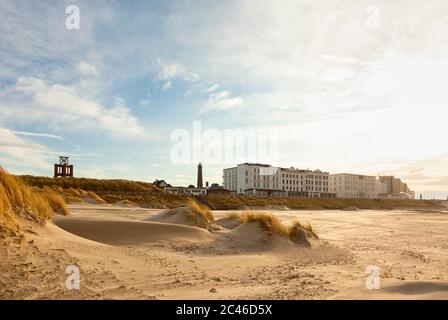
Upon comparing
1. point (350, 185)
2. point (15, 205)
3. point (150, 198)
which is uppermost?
point (15, 205)

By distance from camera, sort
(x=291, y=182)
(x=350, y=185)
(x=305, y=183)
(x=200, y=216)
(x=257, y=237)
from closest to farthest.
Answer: (x=257, y=237) < (x=200, y=216) < (x=291, y=182) < (x=305, y=183) < (x=350, y=185)

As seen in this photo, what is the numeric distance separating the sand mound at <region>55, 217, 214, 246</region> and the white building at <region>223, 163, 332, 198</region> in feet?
287

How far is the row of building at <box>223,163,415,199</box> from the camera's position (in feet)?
342

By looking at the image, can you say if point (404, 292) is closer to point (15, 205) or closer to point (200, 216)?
point (15, 205)

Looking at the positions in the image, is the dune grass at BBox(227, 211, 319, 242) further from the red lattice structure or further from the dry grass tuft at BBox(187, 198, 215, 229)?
the red lattice structure

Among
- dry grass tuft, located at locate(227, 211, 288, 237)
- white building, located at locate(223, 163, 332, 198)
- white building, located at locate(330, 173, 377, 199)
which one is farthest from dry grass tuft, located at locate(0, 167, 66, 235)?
white building, located at locate(330, 173, 377, 199)

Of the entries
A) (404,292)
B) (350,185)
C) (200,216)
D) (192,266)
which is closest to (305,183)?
(350,185)

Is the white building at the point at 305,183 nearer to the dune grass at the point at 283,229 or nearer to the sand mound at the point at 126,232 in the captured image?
the dune grass at the point at 283,229

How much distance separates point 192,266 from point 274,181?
334 ft

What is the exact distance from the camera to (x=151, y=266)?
6.80 metres

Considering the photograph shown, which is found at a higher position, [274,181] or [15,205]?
[274,181]

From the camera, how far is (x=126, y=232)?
10.2m

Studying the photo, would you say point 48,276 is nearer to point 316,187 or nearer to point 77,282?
point 77,282
